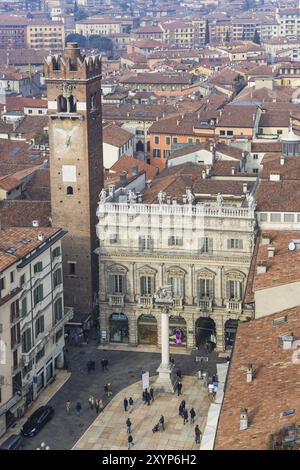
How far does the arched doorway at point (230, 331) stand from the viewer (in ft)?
259

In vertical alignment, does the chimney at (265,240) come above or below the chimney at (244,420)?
above

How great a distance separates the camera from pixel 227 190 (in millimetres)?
84625

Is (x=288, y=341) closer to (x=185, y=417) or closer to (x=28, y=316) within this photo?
(x=185, y=417)

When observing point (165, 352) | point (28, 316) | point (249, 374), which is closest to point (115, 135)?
point (165, 352)

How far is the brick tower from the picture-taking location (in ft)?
267

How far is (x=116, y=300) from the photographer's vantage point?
80250mm

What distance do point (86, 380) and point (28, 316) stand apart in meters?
9.08

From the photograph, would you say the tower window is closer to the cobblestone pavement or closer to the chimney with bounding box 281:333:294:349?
the cobblestone pavement

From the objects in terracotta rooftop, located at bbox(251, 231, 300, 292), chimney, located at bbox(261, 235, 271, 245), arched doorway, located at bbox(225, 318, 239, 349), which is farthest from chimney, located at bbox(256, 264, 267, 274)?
arched doorway, located at bbox(225, 318, 239, 349)

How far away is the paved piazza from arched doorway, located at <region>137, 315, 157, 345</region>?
27.8 feet

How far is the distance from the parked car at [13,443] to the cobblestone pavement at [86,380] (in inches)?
21.8

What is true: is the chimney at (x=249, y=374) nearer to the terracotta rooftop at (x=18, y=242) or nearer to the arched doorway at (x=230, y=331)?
the terracotta rooftop at (x=18, y=242)

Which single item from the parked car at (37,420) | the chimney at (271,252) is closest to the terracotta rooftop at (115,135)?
the chimney at (271,252)
